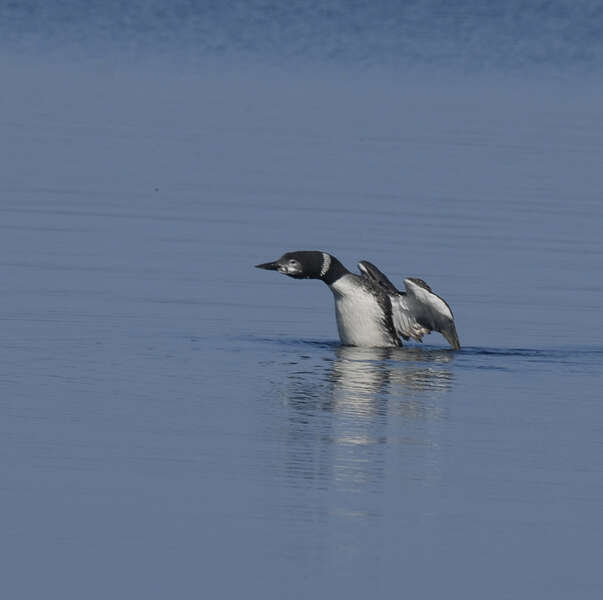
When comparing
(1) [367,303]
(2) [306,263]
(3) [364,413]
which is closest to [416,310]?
(1) [367,303]

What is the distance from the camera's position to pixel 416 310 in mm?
16281

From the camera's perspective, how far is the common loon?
16016 millimetres

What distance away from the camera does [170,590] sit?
356 inches

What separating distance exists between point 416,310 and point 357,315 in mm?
505

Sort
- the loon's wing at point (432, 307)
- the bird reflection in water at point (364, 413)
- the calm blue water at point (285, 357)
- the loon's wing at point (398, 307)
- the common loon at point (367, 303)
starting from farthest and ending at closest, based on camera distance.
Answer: the loon's wing at point (398, 307)
the common loon at point (367, 303)
the loon's wing at point (432, 307)
the bird reflection in water at point (364, 413)
the calm blue water at point (285, 357)

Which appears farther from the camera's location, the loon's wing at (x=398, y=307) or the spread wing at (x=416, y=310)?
the loon's wing at (x=398, y=307)

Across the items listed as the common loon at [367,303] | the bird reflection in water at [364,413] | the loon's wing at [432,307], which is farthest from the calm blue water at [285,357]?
the common loon at [367,303]

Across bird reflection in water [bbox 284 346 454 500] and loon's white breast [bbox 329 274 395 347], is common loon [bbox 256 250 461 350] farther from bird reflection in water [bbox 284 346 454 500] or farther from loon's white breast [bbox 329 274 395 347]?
bird reflection in water [bbox 284 346 454 500]

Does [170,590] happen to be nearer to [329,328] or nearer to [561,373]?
[561,373]

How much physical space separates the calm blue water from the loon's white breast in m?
0.27

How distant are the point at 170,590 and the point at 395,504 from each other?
189cm

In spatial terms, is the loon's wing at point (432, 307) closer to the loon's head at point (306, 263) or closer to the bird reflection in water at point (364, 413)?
the bird reflection in water at point (364, 413)

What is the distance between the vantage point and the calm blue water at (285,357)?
31.9 feet

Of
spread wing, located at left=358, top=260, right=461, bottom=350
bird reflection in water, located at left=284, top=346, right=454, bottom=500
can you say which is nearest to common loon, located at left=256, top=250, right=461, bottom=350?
spread wing, located at left=358, top=260, right=461, bottom=350
